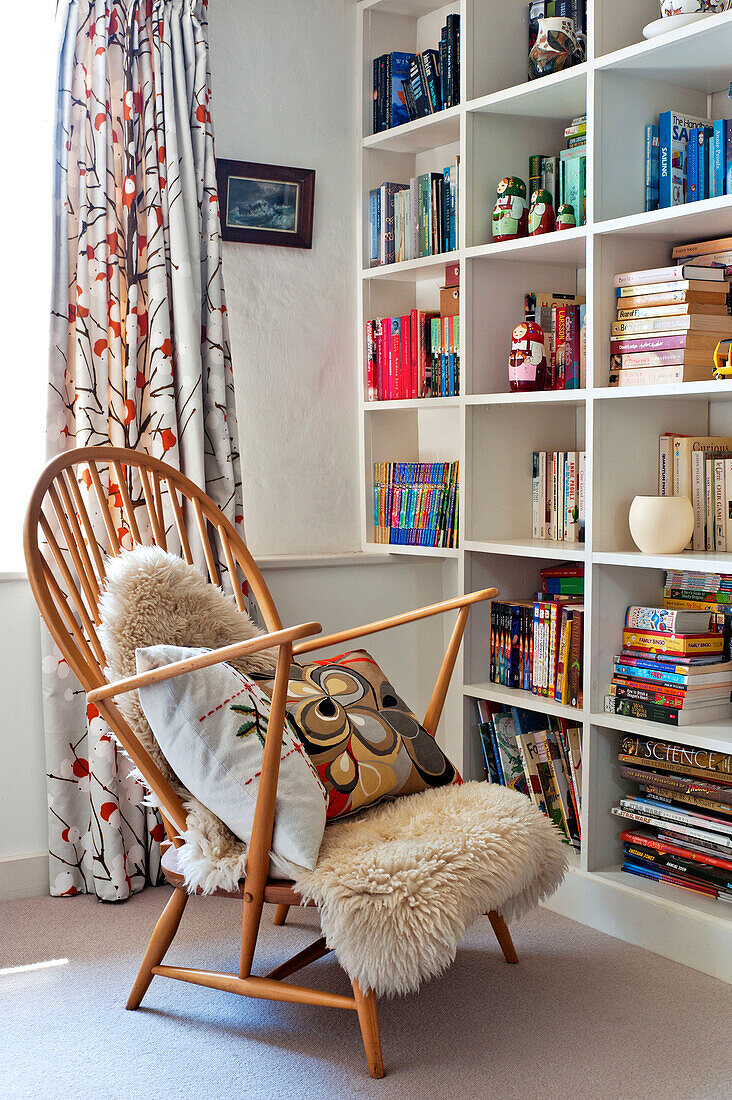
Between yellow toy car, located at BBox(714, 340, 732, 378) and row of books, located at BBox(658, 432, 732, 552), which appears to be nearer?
yellow toy car, located at BBox(714, 340, 732, 378)

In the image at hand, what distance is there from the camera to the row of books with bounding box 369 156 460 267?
9.21 feet

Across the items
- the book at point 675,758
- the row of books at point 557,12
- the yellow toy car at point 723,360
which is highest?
the row of books at point 557,12

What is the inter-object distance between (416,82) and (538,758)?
6.02ft

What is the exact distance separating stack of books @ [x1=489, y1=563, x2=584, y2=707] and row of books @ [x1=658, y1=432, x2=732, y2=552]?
33 centimetres

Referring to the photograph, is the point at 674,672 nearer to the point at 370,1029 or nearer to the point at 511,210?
the point at 370,1029

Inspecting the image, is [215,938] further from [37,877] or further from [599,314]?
[599,314]

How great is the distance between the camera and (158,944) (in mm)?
1935

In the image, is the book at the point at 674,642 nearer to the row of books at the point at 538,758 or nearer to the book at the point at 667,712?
the book at the point at 667,712

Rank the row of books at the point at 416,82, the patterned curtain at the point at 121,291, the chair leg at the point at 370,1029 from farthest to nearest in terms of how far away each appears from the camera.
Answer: the row of books at the point at 416,82, the patterned curtain at the point at 121,291, the chair leg at the point at 370,1029

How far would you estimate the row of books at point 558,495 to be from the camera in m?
2.64

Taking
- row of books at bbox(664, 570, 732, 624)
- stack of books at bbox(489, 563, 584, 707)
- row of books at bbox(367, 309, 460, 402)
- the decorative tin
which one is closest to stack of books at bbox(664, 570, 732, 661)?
row of books at bbox(664, 570, 732, 624)

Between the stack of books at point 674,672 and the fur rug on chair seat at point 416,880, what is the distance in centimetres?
53

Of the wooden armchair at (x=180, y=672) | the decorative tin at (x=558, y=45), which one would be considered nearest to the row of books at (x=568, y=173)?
the decorative tin at (x=558, y=45)

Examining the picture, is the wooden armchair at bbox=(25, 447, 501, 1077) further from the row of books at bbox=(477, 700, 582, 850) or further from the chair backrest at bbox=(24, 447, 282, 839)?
the row of books at bbox=(477, 700, 582, 850)
